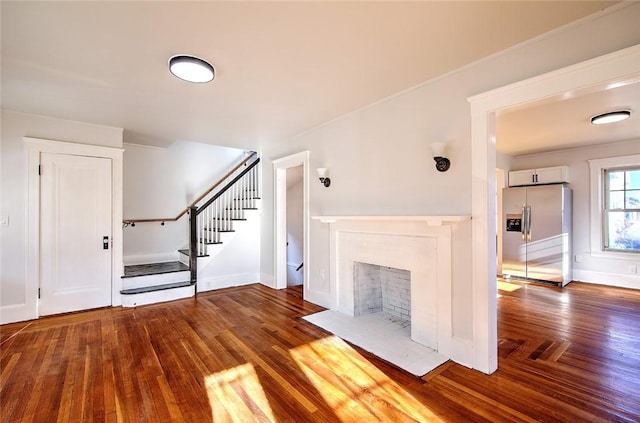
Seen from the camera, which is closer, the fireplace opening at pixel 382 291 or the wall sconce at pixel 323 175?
the fireplace opening at pixel 382 291

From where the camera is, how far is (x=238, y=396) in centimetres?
205

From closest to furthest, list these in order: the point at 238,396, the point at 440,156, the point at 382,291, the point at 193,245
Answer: the point at 238,396
the point at 440,156
the point at 382,291
the point at 193,245

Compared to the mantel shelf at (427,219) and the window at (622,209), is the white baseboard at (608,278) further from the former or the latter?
the mantel shelf at (427,219)

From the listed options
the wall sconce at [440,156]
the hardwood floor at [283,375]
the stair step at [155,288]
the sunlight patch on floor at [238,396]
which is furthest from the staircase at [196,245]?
the wall sconce at [440,156]

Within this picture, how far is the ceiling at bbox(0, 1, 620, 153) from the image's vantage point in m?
1.80

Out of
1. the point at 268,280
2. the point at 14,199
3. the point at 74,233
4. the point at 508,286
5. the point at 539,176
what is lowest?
the point at 508,286

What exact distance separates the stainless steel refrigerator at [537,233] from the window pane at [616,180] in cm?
61

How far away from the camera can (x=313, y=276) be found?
168 inches

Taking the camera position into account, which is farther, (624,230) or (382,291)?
(624,230)

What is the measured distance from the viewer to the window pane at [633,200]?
4.96m

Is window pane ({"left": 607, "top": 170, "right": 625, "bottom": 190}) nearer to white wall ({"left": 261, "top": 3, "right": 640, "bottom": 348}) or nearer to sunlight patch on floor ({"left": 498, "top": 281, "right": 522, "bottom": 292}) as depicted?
sunlight patch on floor ({"left": 498, "top": 281, "right": 522, "bottom": 292})

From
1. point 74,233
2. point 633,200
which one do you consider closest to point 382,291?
point 74,233

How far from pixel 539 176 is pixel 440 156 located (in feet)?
15.4

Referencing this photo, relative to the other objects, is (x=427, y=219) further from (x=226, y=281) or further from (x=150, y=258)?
(x=150, y=258)
